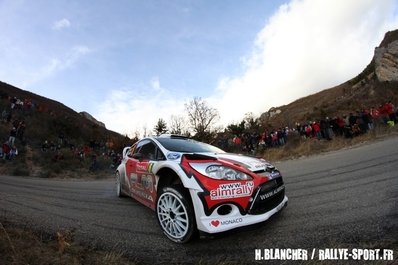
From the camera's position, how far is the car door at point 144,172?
19.8 feet

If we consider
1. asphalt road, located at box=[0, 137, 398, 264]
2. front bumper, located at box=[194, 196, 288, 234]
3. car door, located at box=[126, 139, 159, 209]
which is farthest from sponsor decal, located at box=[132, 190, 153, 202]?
front bumper, located at box=[194, 196, 288, 234]

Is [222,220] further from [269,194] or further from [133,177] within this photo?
[133,177]

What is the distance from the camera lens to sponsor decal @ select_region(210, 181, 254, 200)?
4738 millimetres

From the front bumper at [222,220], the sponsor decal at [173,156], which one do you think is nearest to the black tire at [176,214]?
the front bumper at [222,220]

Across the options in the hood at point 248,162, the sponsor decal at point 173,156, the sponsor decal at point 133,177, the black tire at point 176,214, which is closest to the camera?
the black tire at point 176,214

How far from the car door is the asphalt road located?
0.43m

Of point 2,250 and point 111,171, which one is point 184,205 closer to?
point 2,250

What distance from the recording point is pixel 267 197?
196 inches

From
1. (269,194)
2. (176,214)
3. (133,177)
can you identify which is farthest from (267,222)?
(133,177)

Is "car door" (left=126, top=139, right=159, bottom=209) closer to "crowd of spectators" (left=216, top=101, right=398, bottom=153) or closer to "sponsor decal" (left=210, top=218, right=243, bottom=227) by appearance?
"sponsor decal" (left=210, top=218, right=243, bottom=227)

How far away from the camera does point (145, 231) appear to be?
5.72 m

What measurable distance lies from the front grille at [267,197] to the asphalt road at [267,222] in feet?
0.99

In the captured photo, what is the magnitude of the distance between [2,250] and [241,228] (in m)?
2.97

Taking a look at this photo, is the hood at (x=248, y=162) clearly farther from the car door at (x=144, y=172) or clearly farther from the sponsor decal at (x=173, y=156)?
the car door at (x=144, y=172)
